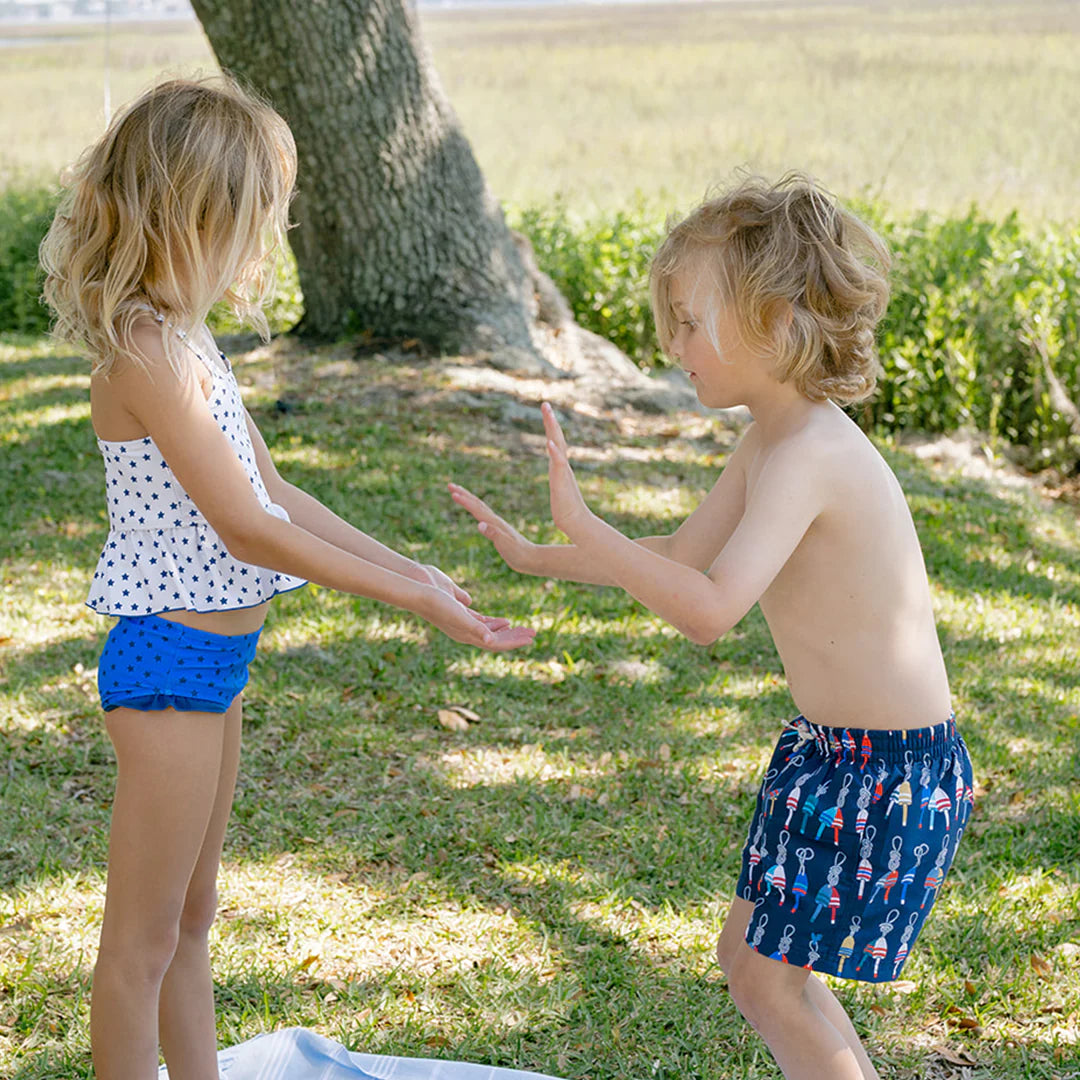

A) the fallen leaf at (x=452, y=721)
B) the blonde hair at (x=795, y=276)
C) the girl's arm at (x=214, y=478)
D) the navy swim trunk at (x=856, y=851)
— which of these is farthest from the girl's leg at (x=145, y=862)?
the fallen leaf at (x=452, y=721)

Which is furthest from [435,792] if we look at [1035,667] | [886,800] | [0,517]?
[0,517]

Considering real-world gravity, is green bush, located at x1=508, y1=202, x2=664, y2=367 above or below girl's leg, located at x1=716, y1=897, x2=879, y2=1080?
above

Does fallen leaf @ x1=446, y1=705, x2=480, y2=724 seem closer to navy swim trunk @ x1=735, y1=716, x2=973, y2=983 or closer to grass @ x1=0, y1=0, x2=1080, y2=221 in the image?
navy swim trunk @ x1=735, y1=716, x2=973, y2=983

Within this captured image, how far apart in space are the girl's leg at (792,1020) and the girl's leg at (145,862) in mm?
869

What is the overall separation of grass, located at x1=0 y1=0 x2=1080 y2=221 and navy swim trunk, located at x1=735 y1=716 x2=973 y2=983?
6702mm

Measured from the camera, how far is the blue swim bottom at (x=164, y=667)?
1.92 metres

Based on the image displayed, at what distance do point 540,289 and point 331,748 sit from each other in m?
4.62

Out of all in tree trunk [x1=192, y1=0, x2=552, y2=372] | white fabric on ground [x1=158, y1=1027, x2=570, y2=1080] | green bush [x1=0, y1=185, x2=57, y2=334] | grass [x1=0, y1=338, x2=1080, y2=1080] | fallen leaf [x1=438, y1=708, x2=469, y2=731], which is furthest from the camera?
green bush [x1=0, y1=185, x2=57, y2=334]

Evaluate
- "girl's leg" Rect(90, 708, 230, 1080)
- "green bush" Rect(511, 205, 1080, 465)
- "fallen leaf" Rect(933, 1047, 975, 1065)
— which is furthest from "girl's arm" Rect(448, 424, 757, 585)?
"green bush" Rect(511, 205, 1080, 465)

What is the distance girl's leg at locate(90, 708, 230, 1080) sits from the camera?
1.93 metres

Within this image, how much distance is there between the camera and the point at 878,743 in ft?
6.56

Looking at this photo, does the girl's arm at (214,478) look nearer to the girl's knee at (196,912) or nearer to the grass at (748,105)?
the girl's knee at (196,912)

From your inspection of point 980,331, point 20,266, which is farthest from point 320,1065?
point 20,266

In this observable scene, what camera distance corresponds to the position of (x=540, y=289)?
7.93m
